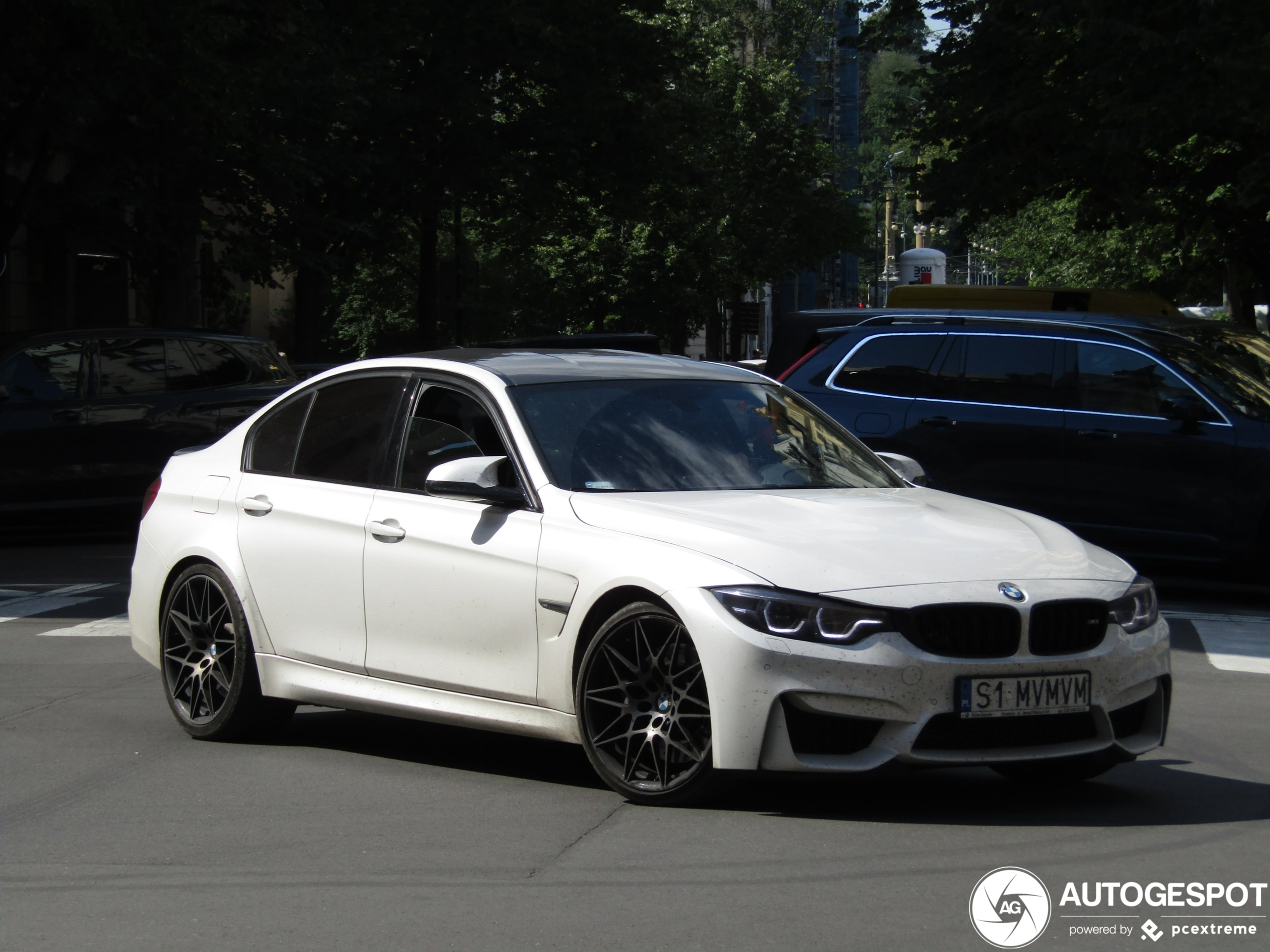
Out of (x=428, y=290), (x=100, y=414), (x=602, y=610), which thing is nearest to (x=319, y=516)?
(x=602, y=610)

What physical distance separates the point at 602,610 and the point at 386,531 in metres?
1.10

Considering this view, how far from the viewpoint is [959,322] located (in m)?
13.2

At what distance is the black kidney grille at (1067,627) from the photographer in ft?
18.2

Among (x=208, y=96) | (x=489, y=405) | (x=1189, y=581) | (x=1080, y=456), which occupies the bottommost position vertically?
(x=1189, y=581)

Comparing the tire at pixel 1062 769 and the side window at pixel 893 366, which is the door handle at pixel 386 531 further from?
the side window at pixel 893 366

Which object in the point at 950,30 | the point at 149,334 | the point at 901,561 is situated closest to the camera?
the point at 901,561

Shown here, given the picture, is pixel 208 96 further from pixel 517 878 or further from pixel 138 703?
pixel 517 878

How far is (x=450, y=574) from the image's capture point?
20.8 feet

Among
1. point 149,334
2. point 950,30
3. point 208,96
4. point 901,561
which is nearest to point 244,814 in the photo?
point 901,561

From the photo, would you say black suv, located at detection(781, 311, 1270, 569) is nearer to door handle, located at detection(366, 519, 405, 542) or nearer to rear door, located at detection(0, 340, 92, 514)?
rear door, located at detection(0, 340, 92, 514)

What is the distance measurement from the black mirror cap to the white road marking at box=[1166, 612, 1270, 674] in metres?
4.64

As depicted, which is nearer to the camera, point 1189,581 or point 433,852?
point 433,852

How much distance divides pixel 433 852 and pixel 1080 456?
8084 millimetres

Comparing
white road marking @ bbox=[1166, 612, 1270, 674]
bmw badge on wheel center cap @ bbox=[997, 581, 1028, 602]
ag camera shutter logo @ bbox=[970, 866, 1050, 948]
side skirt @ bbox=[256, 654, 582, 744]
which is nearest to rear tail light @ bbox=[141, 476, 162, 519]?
side skirt @ bbox=[256, 654, 582, 744]
